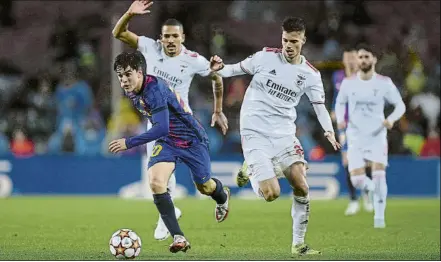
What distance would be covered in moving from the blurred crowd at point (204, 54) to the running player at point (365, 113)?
300 inches

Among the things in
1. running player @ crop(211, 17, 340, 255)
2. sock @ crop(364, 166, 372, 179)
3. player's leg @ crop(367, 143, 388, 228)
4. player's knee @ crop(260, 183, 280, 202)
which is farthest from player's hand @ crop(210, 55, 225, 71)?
sock @ crop(364, 166, 372, 179)

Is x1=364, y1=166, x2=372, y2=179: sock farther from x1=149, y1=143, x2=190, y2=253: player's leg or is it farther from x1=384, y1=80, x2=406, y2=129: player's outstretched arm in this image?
x1=149, y1=143, x2=190, y2=253: player's leg

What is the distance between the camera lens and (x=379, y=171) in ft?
54.9

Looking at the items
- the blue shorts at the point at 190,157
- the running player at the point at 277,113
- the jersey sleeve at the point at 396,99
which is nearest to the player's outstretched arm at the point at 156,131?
the blue shorts at the point at 190,157

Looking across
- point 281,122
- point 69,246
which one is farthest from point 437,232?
point 69,246

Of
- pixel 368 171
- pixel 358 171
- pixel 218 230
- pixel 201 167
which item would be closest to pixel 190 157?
pixel 201 167

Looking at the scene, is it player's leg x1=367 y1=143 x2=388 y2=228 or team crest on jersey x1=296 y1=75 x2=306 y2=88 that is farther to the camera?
player's leg x1=367 y1=143 x2=388 y2=228

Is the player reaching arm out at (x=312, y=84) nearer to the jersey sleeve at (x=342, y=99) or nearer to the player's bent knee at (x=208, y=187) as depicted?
the player's bent knee at (x=208, y=187)

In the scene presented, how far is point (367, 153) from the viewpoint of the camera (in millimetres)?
17109

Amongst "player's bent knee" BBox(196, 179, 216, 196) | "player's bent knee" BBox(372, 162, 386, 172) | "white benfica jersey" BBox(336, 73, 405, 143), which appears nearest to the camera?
"player's bent knee" BBox(196, 179, 216, 196)

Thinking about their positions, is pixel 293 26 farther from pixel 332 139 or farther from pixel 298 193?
pixel 298 193

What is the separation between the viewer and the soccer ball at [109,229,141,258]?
11.6 metres

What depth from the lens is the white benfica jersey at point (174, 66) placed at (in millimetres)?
14312

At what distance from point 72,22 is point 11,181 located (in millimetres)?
4605
